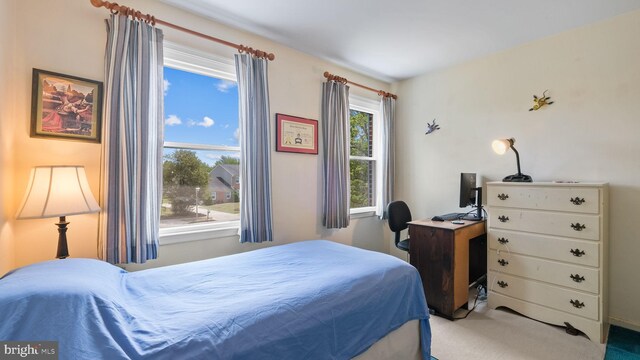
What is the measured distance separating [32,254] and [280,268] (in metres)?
1.50

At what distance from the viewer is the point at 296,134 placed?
3008 millimetres

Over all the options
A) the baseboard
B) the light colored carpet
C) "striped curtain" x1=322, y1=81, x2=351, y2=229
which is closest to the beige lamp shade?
"striped curtain" x1=322, y1=81, x2=351, y2=229

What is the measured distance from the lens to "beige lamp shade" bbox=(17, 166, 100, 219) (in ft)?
4.92

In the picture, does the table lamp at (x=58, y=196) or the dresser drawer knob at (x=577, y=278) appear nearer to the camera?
the table lamp at (x=58, y=196)

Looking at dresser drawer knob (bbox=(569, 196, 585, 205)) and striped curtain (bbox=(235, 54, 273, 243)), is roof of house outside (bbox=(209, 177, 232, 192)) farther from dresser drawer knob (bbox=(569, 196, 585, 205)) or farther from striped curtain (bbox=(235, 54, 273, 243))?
dresser drawer knob (bbox=(569, 196, 585, 205))

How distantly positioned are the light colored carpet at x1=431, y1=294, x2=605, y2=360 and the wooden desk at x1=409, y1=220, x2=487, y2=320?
159 mm

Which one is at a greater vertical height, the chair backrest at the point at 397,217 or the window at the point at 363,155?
the window at the point at 363,155

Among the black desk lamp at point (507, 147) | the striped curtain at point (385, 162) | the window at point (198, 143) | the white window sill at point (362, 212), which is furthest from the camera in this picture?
the striped curtain at point (385, 162)

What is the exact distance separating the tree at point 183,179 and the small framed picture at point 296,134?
2.51 feet

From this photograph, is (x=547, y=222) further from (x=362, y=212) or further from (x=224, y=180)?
(x=224, y=180)

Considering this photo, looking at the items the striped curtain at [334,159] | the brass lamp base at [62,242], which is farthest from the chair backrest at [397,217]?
the brass lamp base at [62,242]

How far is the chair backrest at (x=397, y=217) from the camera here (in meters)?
3.33

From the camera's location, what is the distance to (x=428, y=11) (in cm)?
236

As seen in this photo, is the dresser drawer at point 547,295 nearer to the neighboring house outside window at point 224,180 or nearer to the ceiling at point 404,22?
the ceiling at point 404,22
